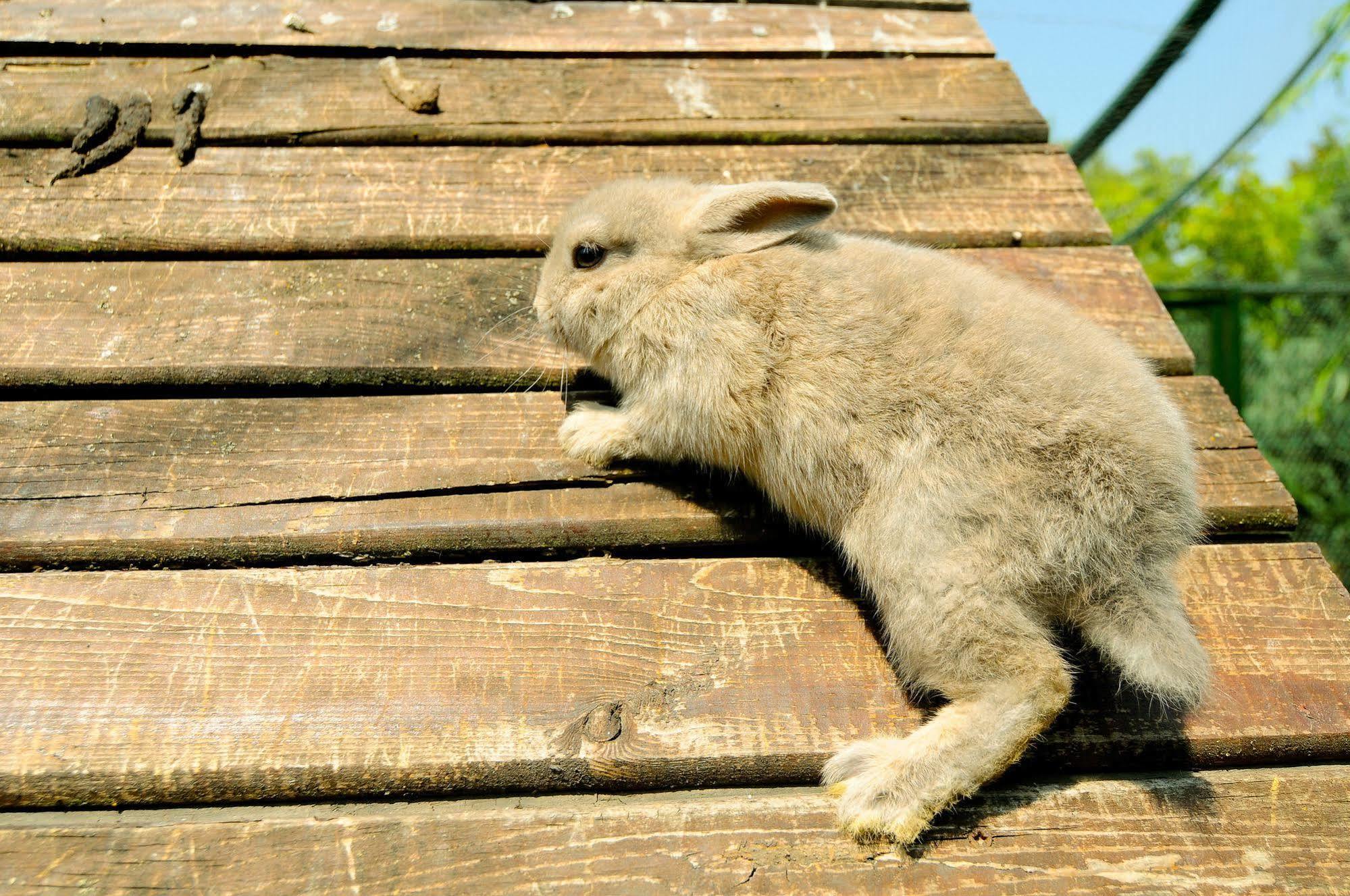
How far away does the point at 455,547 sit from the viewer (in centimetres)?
221

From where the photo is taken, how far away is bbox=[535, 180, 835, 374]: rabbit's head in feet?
8.36

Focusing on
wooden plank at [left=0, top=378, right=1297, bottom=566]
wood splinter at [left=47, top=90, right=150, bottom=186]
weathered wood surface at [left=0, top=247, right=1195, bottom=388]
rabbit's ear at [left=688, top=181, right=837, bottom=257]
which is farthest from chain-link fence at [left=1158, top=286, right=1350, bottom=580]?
wood splinter at [left=47, top=90, right=150, bottom=186]

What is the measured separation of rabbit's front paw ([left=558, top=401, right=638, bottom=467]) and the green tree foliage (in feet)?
20.0

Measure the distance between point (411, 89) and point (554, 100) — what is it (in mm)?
470

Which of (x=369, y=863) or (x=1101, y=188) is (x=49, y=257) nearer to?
(x=369, y=863)

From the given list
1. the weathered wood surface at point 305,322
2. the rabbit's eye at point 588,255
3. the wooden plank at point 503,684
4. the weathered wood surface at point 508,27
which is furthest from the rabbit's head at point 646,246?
the weathered wood surface at point 508,27

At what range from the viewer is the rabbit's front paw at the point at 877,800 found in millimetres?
1820

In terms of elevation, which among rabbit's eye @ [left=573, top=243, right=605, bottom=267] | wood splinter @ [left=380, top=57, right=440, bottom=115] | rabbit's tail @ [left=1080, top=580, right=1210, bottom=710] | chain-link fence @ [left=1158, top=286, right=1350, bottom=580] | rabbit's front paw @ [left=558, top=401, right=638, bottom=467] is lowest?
chain-link fence @ [left=1158, top=286, right=1350, bottom=580]

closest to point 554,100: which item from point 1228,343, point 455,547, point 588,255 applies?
point 588,255

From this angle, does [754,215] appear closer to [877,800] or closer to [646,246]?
[646,246]

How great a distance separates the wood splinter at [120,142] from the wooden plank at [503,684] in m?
1.43

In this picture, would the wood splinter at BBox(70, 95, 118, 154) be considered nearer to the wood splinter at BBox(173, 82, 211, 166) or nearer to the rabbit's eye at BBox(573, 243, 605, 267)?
the wood splinter at BBox(173, 82, 211, 166)

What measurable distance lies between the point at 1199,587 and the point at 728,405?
1.21m

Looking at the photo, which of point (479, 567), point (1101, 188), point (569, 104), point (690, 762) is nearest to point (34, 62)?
point (569, 104)
